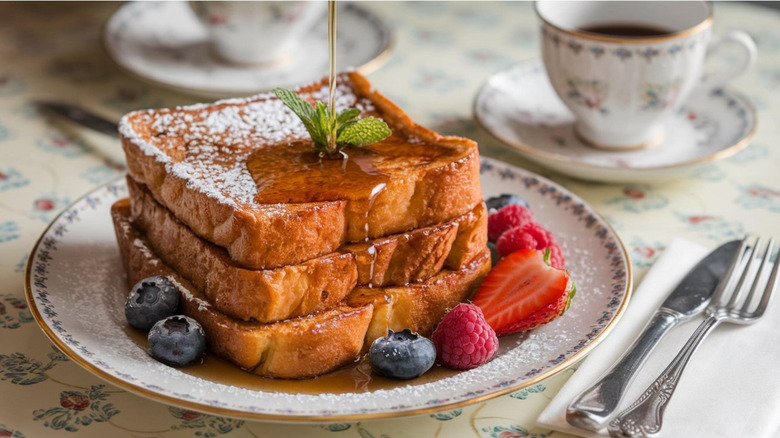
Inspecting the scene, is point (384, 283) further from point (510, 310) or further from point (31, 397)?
point (31, 397)

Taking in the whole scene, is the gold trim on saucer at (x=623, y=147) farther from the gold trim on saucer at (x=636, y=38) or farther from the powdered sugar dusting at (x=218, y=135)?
the powdered sugar dusting at (x=218, y=135)

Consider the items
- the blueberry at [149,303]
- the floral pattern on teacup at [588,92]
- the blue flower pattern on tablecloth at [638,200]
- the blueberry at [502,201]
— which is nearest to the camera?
the blueberry at [149,303]

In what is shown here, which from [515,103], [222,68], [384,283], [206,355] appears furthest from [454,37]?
[206,355]

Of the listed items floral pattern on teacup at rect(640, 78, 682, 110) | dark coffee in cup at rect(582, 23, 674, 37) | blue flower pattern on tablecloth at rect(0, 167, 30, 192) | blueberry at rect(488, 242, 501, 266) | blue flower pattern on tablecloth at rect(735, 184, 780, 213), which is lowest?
blue flower pattern on tablecloth at rect(0, 167, 30, 192)

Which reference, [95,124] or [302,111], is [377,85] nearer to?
[95,124]

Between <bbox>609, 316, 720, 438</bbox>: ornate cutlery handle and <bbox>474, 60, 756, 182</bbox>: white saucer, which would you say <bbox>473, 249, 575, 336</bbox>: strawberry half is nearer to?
<bbox>609, 316, 720, 438</bbox>: ornate cutlery handle

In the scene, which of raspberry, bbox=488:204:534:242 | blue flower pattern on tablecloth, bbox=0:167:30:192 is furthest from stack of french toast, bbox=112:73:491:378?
blue flower pattern on tablecloth, bbox=0:167:30:192

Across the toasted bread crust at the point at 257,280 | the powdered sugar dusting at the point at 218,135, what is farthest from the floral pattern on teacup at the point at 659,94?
the toasted bread crust at the point at 257,280
